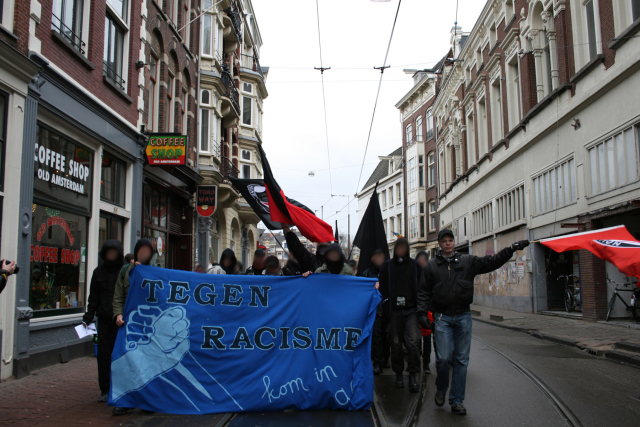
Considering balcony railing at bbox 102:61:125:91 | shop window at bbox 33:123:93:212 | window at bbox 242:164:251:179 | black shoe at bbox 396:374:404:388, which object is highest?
window at bbox 242:164:251:179

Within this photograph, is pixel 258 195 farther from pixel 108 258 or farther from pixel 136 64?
pixel 136 64

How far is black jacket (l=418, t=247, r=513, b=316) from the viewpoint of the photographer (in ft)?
19.4

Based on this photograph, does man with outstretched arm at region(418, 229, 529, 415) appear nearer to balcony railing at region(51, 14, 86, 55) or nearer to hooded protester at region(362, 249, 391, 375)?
hooded protester at region(362, 249, 391, 375)

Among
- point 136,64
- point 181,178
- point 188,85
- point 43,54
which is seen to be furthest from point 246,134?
point 43,54

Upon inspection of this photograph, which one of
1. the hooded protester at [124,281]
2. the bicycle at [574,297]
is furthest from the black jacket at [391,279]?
the bicycle at [574,297]

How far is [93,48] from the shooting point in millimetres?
11070

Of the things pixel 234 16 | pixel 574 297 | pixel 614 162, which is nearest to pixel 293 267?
pixel 614 162

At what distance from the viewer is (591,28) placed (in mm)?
16594

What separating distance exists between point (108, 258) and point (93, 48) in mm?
6517

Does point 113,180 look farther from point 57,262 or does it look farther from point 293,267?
point 293,267

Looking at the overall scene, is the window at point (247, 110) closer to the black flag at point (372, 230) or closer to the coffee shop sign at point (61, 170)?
the coffee shop sign at point (61, 170)

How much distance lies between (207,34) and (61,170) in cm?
1342

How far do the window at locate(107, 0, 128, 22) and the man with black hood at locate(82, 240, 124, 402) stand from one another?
7936mm

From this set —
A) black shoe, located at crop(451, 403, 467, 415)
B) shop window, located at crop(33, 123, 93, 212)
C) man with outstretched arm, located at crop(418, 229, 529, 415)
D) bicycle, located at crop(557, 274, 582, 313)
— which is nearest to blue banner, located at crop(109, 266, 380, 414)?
man with outstretched arm, located at crop(418, 229, 529, 415)
